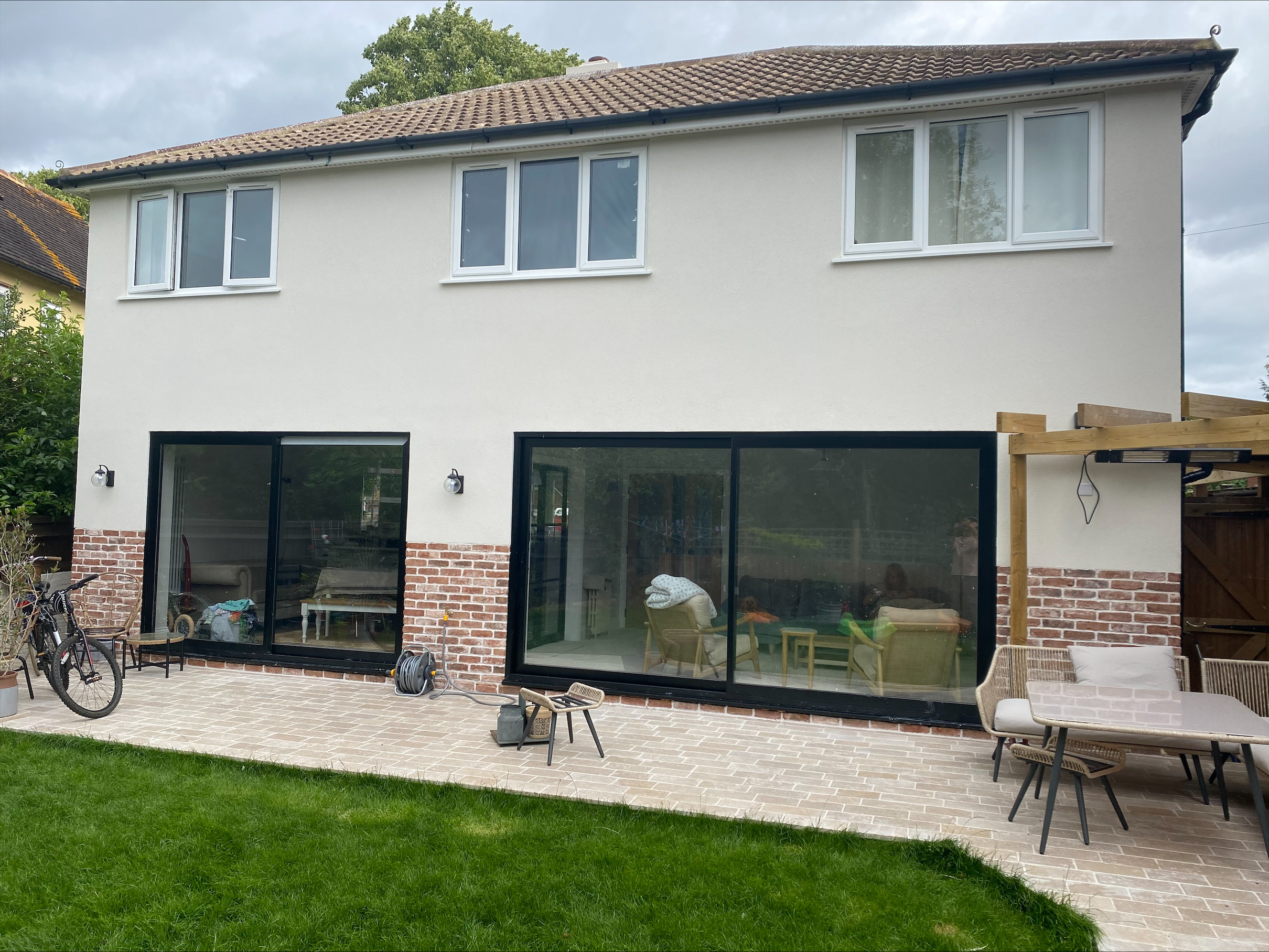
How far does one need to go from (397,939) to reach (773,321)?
19.9 ft

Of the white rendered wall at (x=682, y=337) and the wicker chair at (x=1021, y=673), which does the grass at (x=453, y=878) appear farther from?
the white rendered wall at (x=682, y=337)

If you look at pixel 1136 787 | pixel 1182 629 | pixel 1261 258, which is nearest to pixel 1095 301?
pixel 1182 629

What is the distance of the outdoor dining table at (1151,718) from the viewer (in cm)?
488

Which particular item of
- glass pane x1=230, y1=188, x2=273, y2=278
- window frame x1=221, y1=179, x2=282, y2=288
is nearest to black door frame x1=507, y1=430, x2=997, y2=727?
window frame x1=221, y1=179, x2=282, y2=288

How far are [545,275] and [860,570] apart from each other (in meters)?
4.24

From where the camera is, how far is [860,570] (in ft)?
26.3

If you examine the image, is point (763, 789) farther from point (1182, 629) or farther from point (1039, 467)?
point (1182, 629)

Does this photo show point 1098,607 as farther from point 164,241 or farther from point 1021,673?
point 164,241

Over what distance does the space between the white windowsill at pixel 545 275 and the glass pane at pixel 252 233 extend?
2388mm

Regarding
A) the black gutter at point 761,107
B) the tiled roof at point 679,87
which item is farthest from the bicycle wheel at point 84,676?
the tiled roof at point 679,87

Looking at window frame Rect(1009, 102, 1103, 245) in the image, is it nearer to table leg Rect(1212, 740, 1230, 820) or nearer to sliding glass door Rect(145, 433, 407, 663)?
table leg Rect(1212, 740, 1230, 820)

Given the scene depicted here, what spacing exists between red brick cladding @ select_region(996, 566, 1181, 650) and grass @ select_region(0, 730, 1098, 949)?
3.13 metres

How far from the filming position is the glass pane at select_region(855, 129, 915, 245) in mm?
8039

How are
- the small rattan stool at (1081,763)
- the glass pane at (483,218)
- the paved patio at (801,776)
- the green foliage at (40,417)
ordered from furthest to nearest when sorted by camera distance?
the green foliage at (40,417)
the glass pane at (483,218)
the small rattan stool at (1081,763)
the paved patio at (801,776)
